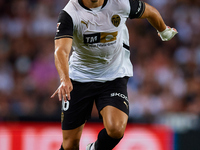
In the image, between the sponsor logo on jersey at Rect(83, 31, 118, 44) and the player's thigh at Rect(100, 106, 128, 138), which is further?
the sponsor logo on jersey at Rect(83, 31, 118, 44)

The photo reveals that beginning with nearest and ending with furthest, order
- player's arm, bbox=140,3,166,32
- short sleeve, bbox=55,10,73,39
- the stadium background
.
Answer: short sleeve, bbox=55,10,73,39 < player's arm, bbox=140,3,166,32 < the stadium background

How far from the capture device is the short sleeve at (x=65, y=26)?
421cm

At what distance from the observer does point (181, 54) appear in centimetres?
971

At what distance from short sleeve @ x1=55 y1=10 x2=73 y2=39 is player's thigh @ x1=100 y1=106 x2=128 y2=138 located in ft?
3.02

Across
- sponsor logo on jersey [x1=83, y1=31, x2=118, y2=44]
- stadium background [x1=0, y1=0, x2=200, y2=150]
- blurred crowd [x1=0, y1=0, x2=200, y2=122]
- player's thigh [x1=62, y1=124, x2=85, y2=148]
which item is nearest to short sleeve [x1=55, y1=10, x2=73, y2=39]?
sponsor logo on jersey [x1=83, y1=31, x2=118, y2=44]

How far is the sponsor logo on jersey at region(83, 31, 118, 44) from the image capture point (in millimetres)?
4438

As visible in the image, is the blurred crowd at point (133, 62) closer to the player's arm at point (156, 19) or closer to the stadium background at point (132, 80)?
the stadium background at point (132, 80)

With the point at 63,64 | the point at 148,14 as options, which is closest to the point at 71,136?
the point at 63,64

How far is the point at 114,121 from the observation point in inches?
170

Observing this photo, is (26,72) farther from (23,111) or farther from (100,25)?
(100,25)

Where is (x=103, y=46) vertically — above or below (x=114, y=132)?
above

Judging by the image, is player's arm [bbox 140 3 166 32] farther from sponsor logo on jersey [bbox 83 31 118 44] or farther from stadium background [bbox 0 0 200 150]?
stadium background [bbox 0 0 200 150]

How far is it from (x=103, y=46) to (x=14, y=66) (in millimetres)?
5301

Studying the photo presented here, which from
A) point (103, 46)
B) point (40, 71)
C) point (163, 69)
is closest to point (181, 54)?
point (163, 69)
